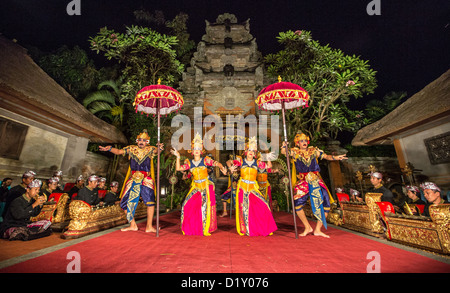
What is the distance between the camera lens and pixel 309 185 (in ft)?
13.9

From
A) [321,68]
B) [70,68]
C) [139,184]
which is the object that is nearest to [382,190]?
[139,184]

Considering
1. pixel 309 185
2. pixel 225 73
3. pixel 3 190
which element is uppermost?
pixel 225 73

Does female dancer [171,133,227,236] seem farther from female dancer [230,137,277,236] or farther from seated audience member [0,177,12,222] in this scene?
seated audience member [0,177,12,222]

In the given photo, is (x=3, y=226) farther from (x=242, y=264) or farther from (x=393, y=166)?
(x=393, y=166)

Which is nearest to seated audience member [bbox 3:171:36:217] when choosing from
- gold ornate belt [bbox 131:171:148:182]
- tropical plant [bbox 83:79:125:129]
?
gold ornate belt [bbox 131:171:148:182]

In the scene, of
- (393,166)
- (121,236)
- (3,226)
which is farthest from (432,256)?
(393,166)

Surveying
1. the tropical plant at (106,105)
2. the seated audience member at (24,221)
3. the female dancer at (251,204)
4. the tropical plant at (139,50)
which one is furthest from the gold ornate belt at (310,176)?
the tropical plant at (106,105)

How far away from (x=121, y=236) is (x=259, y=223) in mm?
2974

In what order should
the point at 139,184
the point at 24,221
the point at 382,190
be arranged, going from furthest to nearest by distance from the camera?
the point at 382,190, the point at 139,184, the point at 24,221

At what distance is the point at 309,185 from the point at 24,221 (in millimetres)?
6314

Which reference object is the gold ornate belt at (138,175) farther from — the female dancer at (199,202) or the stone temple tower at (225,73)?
the stone temple tower at (225,73)

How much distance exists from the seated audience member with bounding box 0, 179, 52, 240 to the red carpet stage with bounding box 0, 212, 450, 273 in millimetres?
1423

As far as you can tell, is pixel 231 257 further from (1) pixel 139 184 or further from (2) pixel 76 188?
(2) pixel 76 188

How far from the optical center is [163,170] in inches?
412
